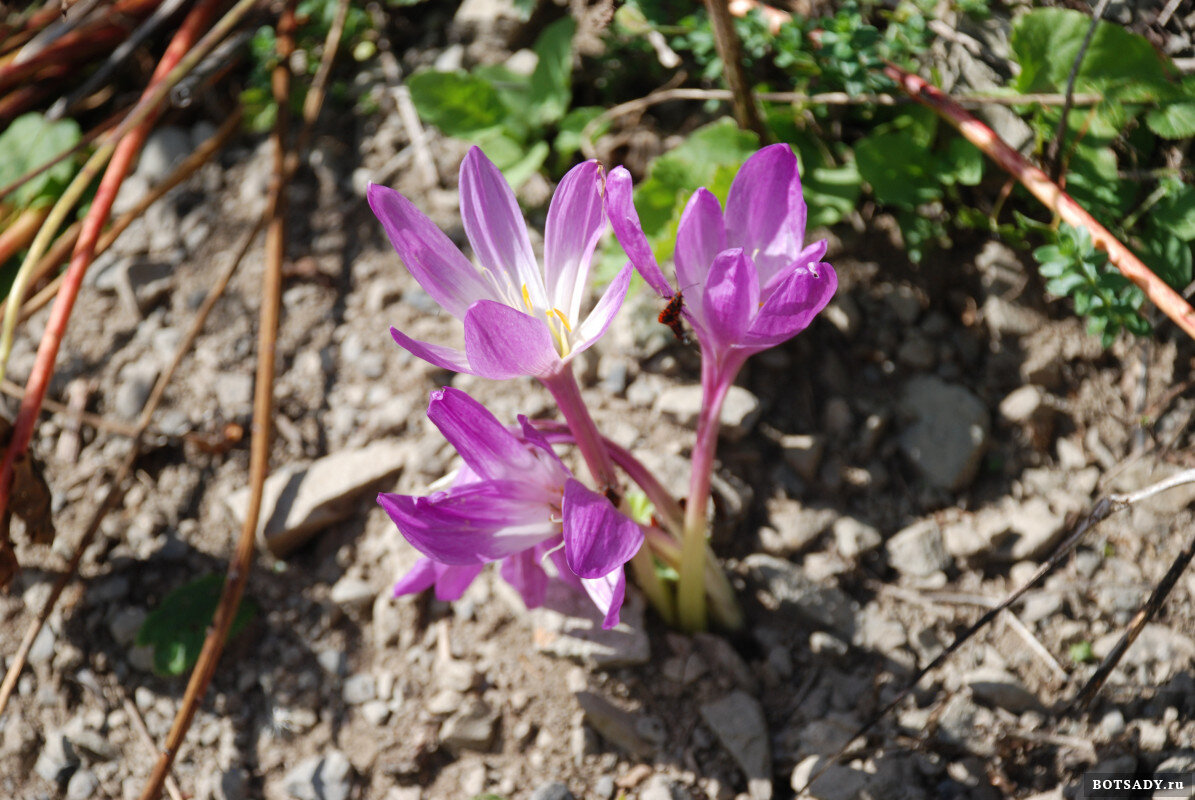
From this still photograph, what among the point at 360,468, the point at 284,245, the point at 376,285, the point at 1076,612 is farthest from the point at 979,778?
the point at 284,245

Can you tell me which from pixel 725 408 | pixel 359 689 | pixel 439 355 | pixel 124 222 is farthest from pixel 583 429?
pixel 124 222

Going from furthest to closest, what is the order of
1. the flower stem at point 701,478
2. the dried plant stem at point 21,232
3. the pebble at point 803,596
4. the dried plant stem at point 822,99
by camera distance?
the dried plant stem at point 21,232 → the dried plant stem at point 822,99 → the pebble at point 803,596 → the flower stem at point 701,478

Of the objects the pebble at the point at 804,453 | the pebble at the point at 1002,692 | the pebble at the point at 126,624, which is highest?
the pebble at the point at 126,624

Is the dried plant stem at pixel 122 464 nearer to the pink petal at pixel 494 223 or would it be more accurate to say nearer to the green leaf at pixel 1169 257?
the pink petal at pixel 494 223

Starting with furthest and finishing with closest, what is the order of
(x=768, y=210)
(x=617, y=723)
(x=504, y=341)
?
(x=617, y=723)
(x=768, y=210)
(x=504, y=341)

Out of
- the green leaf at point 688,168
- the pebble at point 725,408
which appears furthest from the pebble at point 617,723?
the green leaf at point 688,168

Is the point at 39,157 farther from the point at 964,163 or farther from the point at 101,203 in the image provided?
the point at 964,163
